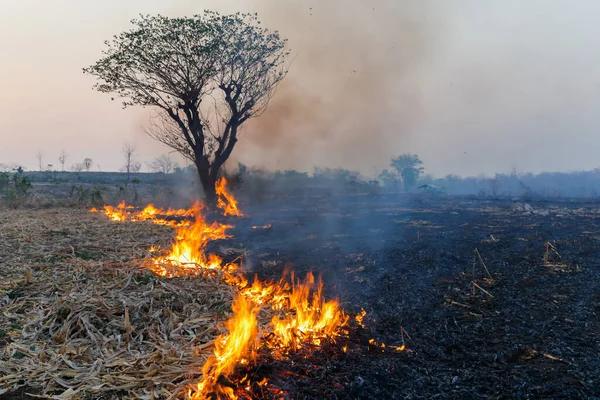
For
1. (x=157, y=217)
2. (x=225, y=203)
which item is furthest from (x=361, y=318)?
(x=225, y=203)

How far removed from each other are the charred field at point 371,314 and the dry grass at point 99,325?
0.07ft

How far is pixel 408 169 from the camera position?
6788 centimetres

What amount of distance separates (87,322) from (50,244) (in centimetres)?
482

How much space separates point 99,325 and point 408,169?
68.8 meters

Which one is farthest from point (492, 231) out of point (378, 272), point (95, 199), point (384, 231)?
point (95, 199)

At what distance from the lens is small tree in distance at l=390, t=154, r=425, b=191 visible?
219 feet

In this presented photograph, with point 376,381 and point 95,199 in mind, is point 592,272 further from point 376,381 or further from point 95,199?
point 95,199

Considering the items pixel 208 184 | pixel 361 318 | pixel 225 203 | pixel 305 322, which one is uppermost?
pixel 208 184

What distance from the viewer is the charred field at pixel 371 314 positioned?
302 cm

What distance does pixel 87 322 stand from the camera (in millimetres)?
3855

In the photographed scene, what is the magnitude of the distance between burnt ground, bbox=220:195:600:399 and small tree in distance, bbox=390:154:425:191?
192 feet

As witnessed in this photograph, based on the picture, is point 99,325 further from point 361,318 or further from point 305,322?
point 361,318

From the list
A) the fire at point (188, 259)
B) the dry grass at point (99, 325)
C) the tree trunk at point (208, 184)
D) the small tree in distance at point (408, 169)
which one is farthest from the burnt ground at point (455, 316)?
the small tree in distance at point (408, 169)

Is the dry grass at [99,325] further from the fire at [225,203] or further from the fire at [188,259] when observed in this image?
the fire at [225,203]
